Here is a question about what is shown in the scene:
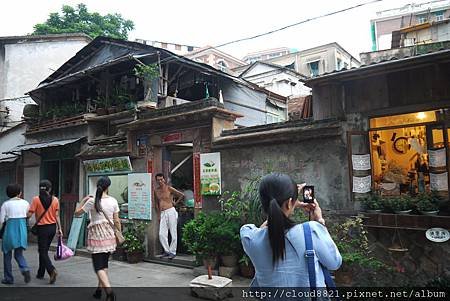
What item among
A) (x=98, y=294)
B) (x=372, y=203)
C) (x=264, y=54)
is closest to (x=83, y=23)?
(x=98, y=294)

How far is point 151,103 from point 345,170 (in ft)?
19.5

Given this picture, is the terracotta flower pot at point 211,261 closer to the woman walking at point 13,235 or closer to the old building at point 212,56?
the woman walking at point 13,235

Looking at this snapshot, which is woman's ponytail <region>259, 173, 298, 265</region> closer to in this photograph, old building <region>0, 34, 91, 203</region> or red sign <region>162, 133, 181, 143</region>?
red sign <region>162, 133, 181, 143</region>

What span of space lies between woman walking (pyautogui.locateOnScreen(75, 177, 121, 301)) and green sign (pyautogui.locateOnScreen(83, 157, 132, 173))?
4185mm

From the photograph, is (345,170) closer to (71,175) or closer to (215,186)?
(215,186)

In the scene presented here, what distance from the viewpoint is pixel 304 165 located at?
6656 millimetres

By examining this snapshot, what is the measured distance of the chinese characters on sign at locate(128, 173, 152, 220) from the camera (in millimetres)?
8930

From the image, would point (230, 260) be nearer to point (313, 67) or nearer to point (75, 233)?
point (75, 233)

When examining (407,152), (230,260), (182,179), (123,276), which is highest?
(407,152)

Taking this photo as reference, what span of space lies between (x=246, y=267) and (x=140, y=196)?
3676 mm

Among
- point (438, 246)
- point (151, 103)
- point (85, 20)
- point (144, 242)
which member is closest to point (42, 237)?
point (144, 242)

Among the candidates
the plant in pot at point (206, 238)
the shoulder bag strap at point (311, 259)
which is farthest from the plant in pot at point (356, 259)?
the shoulder bag strap at point (311, 259)

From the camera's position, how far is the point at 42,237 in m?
6.87

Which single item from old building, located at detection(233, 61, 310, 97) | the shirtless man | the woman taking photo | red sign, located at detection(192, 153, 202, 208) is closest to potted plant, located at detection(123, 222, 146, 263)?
the shirtless man
